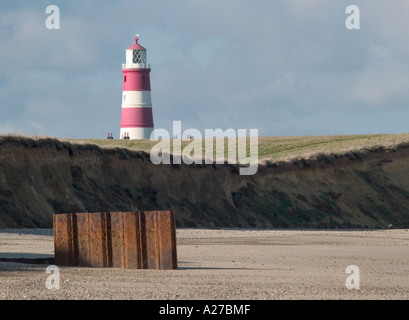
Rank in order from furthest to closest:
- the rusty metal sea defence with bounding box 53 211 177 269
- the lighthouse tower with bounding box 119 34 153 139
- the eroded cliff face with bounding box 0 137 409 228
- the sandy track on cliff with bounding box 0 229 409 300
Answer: the lighthouse tower with bounding box 119 34 153 139, the eroded cliff face with bounding box 0 137 409 228, the rusty metal sea defence with bounding box 53 211 177 269, the sandy track on cliff with bounding box 0 229 409 300

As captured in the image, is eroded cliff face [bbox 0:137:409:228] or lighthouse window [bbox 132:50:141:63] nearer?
eroded cliff face [bbox 0:137:409:228]

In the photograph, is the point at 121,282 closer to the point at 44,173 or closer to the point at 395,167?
the point at 44,173

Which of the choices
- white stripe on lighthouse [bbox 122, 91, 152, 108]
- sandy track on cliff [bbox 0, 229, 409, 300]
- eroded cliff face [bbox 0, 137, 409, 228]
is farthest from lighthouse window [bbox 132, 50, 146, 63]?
sandy track on cliff [bbox 0, 229, 409, 300]

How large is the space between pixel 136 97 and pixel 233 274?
216 ft

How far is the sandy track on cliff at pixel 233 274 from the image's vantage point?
14.8 m

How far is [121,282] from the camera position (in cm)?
1636

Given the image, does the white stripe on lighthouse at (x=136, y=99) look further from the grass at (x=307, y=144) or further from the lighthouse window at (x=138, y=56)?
the grass at (x=307, y=144)

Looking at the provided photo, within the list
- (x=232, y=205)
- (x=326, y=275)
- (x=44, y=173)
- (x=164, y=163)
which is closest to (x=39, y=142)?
(x=44, y=173)

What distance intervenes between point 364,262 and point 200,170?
27.0 meters

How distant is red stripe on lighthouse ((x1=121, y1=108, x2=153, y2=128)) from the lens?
8244 cm

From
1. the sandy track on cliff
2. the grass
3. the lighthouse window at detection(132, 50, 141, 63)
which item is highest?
→ the lighthouse window at detection(132, 50, 141, 63)

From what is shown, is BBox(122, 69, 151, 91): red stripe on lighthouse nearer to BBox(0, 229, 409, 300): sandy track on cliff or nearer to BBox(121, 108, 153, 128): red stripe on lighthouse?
BBox(121, 108, 153, 128): red stripe on lighthouse

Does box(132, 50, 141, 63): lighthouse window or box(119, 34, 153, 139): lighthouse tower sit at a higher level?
box(132, 50, 141, 63): lighthouse window

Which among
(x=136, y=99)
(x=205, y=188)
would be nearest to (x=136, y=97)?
(x=136, y=99)
